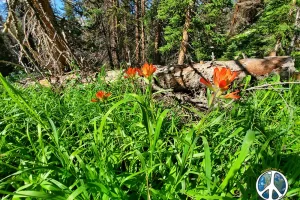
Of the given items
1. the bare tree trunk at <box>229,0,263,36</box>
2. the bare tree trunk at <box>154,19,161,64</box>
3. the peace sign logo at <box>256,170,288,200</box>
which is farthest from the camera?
the bare tree trunk at <box>154,19,161,64</box>

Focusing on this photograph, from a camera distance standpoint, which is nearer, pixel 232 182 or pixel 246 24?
pixel 232 182

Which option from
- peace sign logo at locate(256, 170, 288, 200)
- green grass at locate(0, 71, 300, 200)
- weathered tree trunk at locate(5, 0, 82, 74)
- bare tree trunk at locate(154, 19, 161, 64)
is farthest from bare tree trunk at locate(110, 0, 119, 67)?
peace sign logo at locate(256, 170, 288, 200)

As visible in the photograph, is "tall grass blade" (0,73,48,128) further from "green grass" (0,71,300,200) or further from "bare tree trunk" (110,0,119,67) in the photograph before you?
"bare tree trunk" (110,0,119,67)

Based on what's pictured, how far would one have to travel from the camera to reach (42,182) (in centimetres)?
105

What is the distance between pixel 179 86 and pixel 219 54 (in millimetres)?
8604

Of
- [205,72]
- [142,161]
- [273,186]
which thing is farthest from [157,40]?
[273,186]

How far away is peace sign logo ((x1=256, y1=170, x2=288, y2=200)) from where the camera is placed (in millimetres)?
629

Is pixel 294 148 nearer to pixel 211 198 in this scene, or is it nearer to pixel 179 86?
pixel 211 198

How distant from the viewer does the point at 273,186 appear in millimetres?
640

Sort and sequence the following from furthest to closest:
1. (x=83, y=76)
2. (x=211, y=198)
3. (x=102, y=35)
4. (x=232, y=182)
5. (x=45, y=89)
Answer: (x=102, y=35) < (x=83, y=76) < (x=45, y=89) < (x=232, y=182) < (x=211, y=198)

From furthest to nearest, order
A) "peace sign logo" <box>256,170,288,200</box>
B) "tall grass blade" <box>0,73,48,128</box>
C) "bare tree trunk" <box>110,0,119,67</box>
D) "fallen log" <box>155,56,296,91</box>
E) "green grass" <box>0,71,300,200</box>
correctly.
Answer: "bare tree trunk" <box>110,0,119,67</box> → "fallen log" <box>155,56,296,91</box> → "green grass" <box>0,71,300,200</box> → "tall grass blade" <box>0,73,48,128</box> → "peace sign logo" <box>256,170,288,200</box>

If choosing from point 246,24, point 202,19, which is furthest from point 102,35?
point 246,24

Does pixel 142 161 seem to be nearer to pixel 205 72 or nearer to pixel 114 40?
pixel 205 72

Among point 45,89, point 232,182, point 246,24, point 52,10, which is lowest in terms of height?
point 232,182
